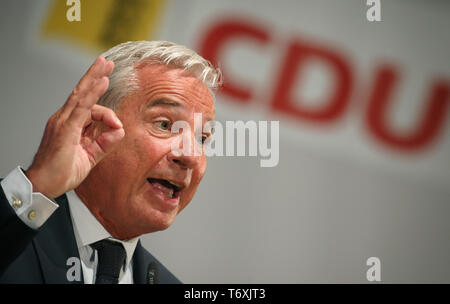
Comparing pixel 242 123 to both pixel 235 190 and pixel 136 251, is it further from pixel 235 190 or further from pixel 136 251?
pixel 136 251

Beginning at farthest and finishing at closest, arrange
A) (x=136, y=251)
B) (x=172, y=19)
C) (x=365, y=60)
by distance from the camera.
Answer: (x=365, y=60) < (x=172, y=19) < (x=136, y=251)

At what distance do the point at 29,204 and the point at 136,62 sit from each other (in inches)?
25.9

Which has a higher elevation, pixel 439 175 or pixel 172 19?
pixel 172 19

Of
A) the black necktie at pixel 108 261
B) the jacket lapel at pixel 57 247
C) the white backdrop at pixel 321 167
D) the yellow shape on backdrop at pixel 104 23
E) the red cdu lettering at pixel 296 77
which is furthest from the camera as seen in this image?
the red cdu lettering at pixel 296 77

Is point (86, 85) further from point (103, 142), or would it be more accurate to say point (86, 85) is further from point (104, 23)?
point (104, 23)

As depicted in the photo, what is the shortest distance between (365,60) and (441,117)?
0.46 metres

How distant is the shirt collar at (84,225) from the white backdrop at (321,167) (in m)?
0.46

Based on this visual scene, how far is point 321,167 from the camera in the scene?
234 centimetres

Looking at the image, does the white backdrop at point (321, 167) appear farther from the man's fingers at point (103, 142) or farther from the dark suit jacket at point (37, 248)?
the man's fingers at point (103, 142)

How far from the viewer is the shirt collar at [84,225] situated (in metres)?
1.63

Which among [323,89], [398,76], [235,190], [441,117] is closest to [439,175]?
[441,117]

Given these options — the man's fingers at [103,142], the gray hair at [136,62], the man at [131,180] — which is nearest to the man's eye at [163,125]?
the man at [131,180]

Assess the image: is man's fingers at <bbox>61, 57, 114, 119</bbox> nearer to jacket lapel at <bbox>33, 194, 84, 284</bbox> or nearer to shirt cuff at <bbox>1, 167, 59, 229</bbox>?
shirt cuff at <bbox>1, 167, 59, 229</bbox>

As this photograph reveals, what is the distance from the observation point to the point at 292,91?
7.84 feet
